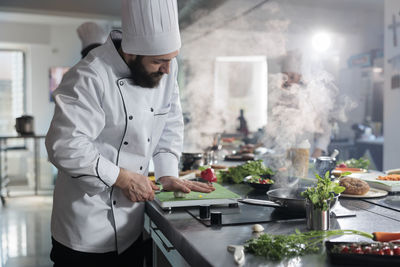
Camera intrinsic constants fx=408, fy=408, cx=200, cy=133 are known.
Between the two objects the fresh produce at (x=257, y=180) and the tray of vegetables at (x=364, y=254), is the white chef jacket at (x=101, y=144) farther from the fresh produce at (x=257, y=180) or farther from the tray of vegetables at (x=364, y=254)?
the tray of vegetables at (x=364, y=254)

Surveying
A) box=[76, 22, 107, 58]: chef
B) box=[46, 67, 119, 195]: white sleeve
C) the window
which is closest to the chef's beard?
box=[46, 67, 119, 195]: white sleeve

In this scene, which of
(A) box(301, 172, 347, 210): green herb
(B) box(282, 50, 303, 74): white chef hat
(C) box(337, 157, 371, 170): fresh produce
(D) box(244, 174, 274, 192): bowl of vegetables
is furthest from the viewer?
(B) box(282, 50, 303, 74): white chef hat

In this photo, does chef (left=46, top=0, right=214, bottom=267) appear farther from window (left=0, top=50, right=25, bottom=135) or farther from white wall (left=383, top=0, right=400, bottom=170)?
window (left=0, top=50, right=25, bottom=135)

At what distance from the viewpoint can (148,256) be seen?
170 centimetres

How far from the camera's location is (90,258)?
1571mm

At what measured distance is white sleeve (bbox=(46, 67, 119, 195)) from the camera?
4.50 feet

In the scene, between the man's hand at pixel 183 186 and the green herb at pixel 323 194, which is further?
the man's hand at pixel 183 186

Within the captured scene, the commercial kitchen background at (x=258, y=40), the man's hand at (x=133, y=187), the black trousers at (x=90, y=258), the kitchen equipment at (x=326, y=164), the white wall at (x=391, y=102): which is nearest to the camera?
the man's hand at (x=133, y=187)

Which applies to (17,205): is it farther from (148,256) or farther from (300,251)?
(300,251)

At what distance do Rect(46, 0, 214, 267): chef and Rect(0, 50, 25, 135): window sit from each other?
7.06 metres

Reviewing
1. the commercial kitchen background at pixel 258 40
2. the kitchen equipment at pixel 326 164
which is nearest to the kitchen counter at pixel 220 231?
the kitchen equipment at pixel 326 164

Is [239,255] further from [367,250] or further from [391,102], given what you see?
[391,102]

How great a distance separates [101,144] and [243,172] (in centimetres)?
91

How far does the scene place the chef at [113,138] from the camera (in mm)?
1402
